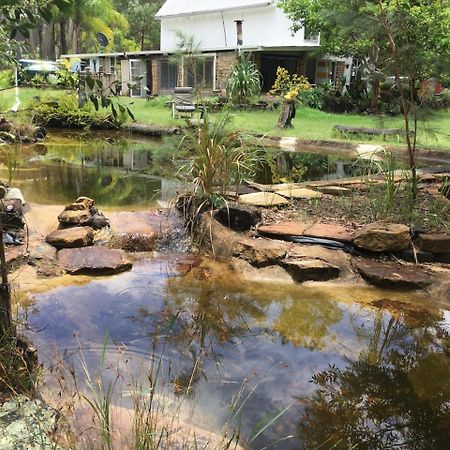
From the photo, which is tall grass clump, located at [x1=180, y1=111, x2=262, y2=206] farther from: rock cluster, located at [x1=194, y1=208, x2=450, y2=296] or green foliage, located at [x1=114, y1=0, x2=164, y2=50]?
green foliage, located at [x1=114, y1=0, x2=164, y2=50]

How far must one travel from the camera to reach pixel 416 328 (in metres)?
3.43

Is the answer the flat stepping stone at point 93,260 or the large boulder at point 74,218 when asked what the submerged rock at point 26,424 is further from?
the large boulder at point 74,218

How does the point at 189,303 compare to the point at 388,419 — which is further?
the point at 189,303

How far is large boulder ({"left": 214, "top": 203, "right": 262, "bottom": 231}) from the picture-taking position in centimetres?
492

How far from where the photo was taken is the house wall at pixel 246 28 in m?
21.1

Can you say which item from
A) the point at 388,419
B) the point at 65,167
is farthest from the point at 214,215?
the point at 65,167

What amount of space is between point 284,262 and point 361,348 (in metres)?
1.27

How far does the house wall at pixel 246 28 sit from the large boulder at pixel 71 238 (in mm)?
17153

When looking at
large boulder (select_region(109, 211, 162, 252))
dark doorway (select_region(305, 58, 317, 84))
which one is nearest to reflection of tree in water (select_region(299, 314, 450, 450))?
large boulder (select_region(109, 211, 162, 252))

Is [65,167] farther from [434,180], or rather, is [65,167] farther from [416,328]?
[416,328]

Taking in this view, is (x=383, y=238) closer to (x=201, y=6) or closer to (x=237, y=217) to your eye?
(x=237, y=217)

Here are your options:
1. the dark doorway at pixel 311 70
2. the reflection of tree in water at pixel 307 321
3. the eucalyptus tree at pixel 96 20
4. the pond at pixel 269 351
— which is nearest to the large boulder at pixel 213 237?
the pond at pixel 269 351

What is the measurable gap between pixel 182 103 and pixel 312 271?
12701 mm

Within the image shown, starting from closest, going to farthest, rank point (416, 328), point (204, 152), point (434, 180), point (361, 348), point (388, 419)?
point (388, 419)
point (361, 348)
point (416, 328)
point (204, 152)
point (434, 180)
